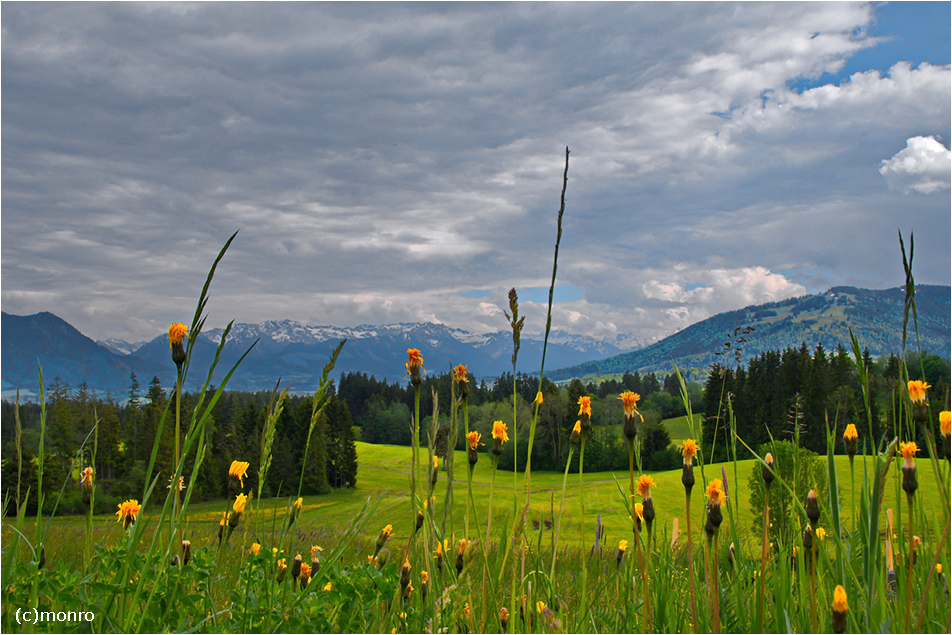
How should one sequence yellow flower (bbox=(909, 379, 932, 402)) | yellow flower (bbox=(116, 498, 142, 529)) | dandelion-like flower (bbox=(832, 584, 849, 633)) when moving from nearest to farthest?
dandelion-like flower (bbox=(832, 584, 849, 633)) < yellow flower (bbox=(909, 379, 932, 402)) < yellow flower (bbox=(116, 498, 142, 529))

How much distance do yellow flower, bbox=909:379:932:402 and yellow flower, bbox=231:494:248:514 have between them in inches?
87.3

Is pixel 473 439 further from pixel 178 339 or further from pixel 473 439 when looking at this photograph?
pixel 178 339

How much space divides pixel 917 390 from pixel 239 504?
225 centimetres

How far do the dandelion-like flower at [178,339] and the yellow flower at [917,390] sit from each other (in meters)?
1.86

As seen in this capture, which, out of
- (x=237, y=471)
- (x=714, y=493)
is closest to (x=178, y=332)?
(x=237, y=471)

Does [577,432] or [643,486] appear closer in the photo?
[643,486]

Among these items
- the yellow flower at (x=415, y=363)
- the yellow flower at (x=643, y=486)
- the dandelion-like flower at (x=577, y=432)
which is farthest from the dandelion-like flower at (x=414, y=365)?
the yellow flower at (x=643, y=486)

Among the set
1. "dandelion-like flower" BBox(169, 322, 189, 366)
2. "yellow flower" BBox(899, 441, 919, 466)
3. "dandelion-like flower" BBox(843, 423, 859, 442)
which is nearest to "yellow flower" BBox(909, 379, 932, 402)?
"yellow flower" BBox(899, 441, 919, 466)

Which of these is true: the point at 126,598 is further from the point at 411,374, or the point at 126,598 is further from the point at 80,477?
the point at 411,374

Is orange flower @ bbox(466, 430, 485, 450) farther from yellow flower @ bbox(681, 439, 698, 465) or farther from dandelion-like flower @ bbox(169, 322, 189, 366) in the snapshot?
dandelion-like flower @ bbox(169, 322, 189, 366)

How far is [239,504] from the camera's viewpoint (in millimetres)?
2104

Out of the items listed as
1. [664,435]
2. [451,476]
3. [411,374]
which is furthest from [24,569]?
[664,435]

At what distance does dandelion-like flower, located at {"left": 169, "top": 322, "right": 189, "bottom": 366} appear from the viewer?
1.41 metres

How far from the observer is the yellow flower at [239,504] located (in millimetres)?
2109
